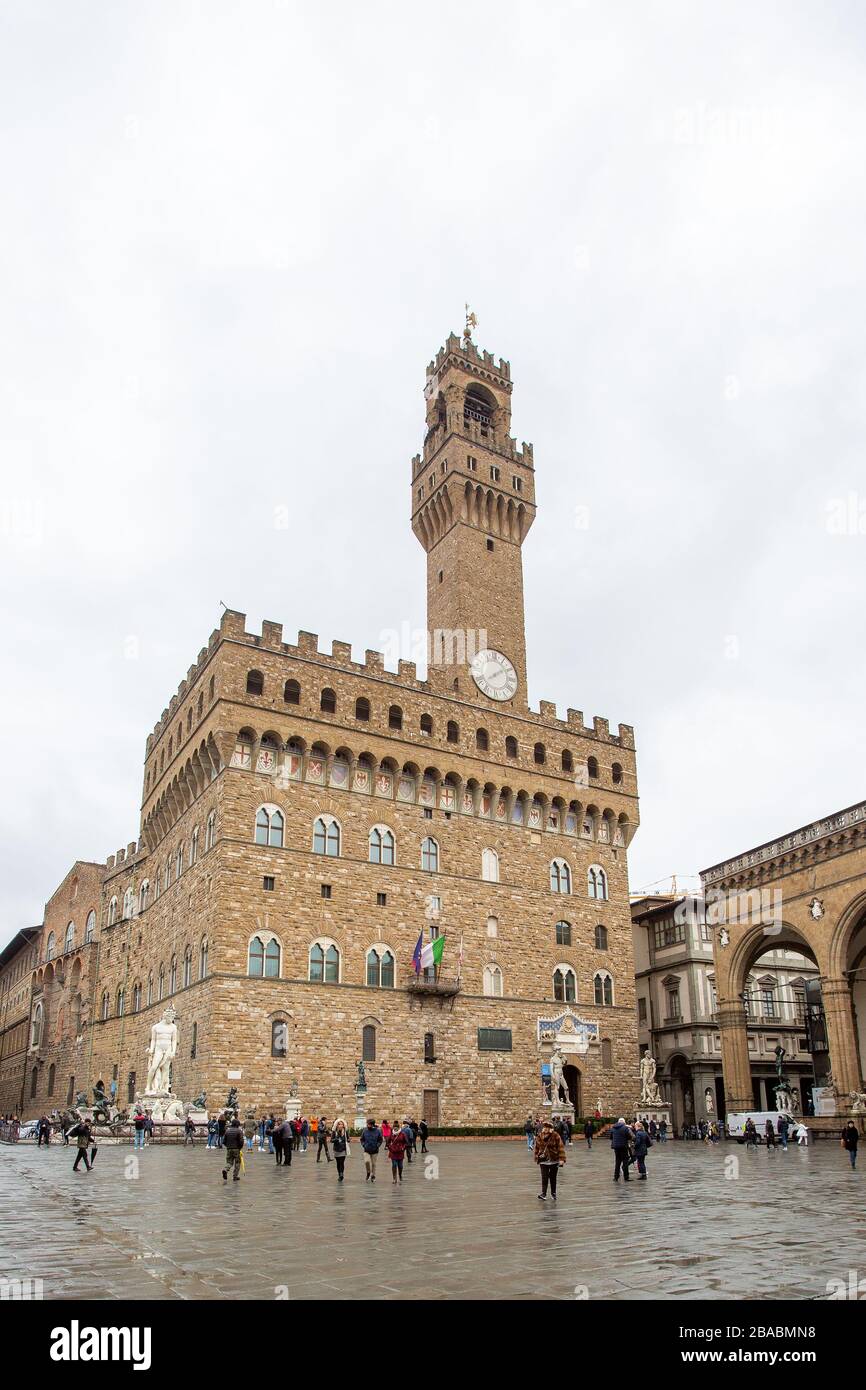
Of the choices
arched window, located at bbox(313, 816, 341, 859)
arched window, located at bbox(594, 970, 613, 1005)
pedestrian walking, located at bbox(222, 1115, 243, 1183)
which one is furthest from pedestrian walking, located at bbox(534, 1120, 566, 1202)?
arched window, located at bbox(594, 970, 613, 1005)

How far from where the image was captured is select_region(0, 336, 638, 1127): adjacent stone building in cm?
3700

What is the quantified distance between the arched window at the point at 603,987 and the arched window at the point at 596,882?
3.47 metres

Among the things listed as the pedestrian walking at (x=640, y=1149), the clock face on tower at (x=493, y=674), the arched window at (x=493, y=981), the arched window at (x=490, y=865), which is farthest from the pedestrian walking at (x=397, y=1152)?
the clock face on tower at (x=493, y=674)

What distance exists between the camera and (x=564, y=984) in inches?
1758

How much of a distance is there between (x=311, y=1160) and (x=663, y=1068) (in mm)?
32270

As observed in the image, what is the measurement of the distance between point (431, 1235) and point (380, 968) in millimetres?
28349

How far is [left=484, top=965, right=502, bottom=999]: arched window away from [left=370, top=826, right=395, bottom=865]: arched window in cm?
626

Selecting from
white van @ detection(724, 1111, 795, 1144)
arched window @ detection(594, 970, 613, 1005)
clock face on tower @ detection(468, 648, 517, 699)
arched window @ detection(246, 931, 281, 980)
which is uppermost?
clock face on tower @ detection(468, 648, 517, 699)

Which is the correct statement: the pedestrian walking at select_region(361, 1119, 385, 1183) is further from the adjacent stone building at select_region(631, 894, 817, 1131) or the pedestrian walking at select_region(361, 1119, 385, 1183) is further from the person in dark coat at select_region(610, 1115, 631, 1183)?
the adjacent stone building at select_region(631, 894, 817, 1131)

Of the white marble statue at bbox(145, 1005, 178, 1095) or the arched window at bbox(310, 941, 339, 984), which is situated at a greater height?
the arched window at bbox(310, 941, 339, 984)
